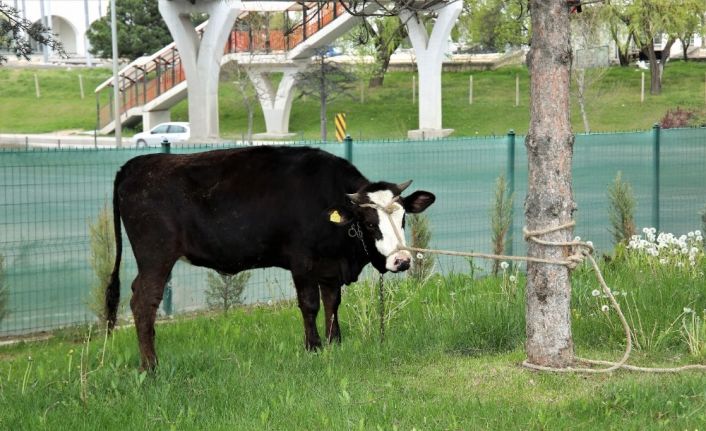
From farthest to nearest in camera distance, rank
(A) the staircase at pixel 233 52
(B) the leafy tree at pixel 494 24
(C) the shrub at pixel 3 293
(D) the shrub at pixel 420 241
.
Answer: (B) the leafy tree at pixel 494 24 → (A) the staircase at pixel 233 52 → (D) the shrub at pixel 420 241 → (C) the shrub at pixel 3 293

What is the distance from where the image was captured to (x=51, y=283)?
11984mm

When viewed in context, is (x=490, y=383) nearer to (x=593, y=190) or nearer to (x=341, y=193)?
(x=341, y=193)

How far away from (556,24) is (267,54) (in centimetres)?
4081

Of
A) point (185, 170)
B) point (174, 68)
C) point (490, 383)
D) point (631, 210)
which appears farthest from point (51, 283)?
point (174, 68)

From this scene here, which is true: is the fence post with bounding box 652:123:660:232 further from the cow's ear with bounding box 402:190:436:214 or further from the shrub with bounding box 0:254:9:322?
the shrub with bounding box 0:254:9:322

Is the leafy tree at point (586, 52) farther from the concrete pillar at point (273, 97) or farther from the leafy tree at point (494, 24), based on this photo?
the concrete pillar at point (273, 97)

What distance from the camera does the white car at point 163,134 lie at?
151 feet

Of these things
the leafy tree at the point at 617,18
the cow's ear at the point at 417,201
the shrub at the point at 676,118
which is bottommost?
the cow's ear at the point at 417,201

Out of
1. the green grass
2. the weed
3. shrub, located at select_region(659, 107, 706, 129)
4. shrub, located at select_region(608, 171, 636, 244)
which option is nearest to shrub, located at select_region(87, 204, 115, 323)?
the green grass

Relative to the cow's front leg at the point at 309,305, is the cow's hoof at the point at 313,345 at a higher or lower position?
lower

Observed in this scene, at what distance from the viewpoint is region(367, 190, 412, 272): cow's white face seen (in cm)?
874

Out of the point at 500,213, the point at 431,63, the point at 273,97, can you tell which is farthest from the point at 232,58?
the point at 500,213

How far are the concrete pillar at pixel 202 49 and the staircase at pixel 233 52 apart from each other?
3.13m

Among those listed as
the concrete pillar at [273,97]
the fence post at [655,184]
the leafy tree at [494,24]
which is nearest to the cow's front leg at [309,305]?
the fence post at [655,184]
